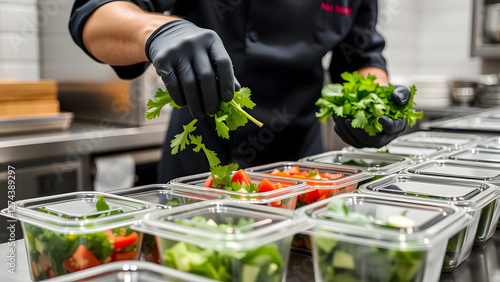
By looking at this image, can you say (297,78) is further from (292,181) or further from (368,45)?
(292,181)

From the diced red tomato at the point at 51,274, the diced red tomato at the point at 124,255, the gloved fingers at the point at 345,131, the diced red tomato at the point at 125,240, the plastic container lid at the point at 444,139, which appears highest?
the gloved fingers at the point at 345,131

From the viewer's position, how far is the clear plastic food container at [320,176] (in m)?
1.18

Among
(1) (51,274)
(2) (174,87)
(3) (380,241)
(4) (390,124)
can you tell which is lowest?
(1) (51,274)

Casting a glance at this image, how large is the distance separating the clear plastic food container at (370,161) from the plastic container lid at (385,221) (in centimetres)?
33

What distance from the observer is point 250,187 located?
3.65ft

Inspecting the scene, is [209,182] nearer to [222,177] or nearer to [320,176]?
[222,177]

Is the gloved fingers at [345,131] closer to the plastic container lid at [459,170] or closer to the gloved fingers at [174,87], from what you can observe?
the plastic container lid at [459,170]

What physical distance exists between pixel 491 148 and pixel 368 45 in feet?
2.31

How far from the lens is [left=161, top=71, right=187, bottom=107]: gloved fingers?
3.73 ft

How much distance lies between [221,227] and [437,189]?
535mm

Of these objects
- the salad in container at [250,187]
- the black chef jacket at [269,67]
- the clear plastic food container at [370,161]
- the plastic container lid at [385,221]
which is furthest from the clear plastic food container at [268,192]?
the black chef jacket at [269,67]

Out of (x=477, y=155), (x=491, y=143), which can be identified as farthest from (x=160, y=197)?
(x=491, y=143)

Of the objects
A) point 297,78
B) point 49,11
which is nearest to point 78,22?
point 297,78

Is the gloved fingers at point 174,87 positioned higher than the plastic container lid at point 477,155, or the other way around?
the gloved fingers at point 174,87
